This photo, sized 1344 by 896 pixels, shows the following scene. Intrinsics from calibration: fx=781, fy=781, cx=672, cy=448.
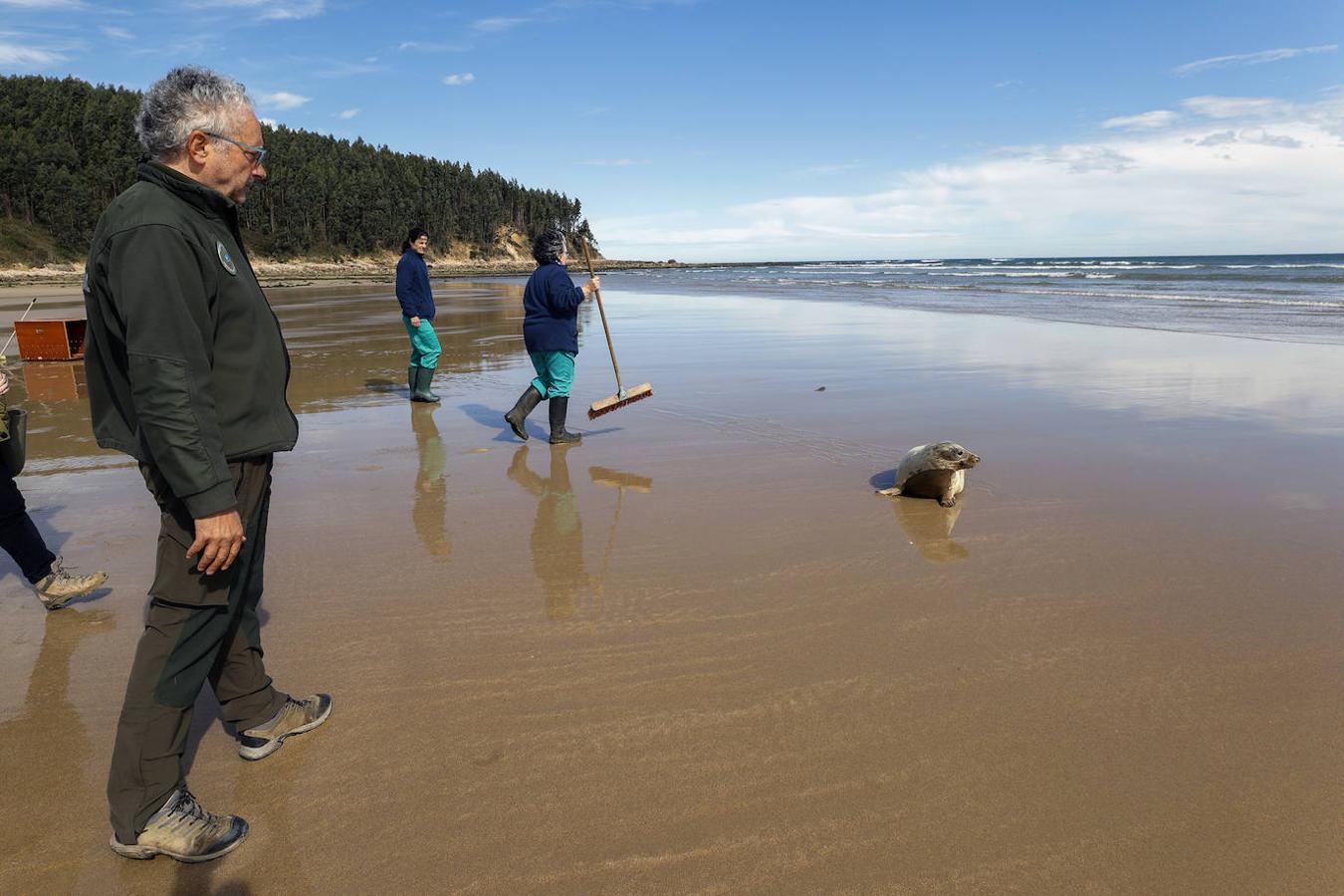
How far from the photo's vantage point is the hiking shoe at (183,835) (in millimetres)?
2102

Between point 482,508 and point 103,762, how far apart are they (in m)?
2.70

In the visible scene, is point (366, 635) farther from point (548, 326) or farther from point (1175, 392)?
point (1175, 392)

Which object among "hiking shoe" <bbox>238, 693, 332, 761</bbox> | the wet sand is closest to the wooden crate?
the wet sand

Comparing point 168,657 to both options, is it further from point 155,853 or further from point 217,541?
point 155,853

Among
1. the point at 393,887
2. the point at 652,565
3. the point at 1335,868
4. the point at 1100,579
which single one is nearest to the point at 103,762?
the point at 393,887

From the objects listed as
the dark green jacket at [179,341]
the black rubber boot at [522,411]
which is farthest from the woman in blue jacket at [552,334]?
the dark green jacket at [179,341]

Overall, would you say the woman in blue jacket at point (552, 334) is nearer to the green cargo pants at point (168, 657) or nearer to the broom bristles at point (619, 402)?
the broom bristles at point (619, 402)

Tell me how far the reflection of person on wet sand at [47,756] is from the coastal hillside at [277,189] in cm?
4826

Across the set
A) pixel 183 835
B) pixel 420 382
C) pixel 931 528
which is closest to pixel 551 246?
pixel 420 382

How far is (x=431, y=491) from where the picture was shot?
5.47m

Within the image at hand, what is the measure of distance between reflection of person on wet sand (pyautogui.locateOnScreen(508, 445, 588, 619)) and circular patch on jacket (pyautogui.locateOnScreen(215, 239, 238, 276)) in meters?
1.98

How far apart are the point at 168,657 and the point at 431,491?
3.33 metres

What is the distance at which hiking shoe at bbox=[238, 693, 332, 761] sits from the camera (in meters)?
2.56

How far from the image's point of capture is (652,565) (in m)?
4.11
